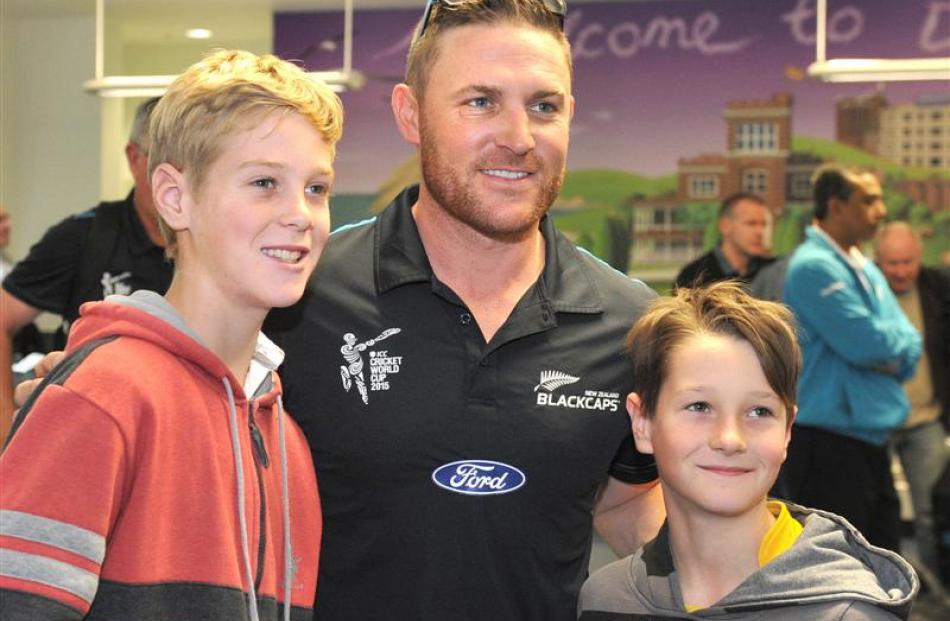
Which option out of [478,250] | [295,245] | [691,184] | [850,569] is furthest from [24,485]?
[691,184]

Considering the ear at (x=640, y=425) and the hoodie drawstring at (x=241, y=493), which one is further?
the ear at (x=640, y=425)

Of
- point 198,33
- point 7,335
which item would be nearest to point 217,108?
point 7,335

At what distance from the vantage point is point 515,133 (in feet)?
6.16

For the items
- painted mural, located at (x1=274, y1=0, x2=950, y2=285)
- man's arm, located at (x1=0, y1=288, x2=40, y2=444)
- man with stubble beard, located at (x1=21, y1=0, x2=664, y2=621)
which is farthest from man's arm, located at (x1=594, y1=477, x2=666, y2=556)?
painted mural, located at (x1=274, y1=0, x2=950, y2=285)


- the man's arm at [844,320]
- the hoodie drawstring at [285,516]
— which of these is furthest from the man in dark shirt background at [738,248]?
the hoodie drawstring at [285,516]

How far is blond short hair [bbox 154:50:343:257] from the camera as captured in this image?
1.55m

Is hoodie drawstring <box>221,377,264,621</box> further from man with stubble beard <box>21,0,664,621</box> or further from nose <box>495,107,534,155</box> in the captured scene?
nose <box>495,107,534,155</box>

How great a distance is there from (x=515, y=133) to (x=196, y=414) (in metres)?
0.70

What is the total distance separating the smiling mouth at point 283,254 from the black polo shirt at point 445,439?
313 millimetres

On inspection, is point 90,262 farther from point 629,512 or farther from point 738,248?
point 738,248

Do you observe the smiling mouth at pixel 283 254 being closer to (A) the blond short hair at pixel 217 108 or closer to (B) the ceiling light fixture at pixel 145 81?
(A) the blond short hair at pixel 217 108

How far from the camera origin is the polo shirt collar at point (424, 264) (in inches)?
76.1

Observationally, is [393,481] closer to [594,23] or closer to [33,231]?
[594,23]

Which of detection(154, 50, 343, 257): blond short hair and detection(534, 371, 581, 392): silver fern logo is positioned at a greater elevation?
detection(154, 50, 343, 257): blond short hair
